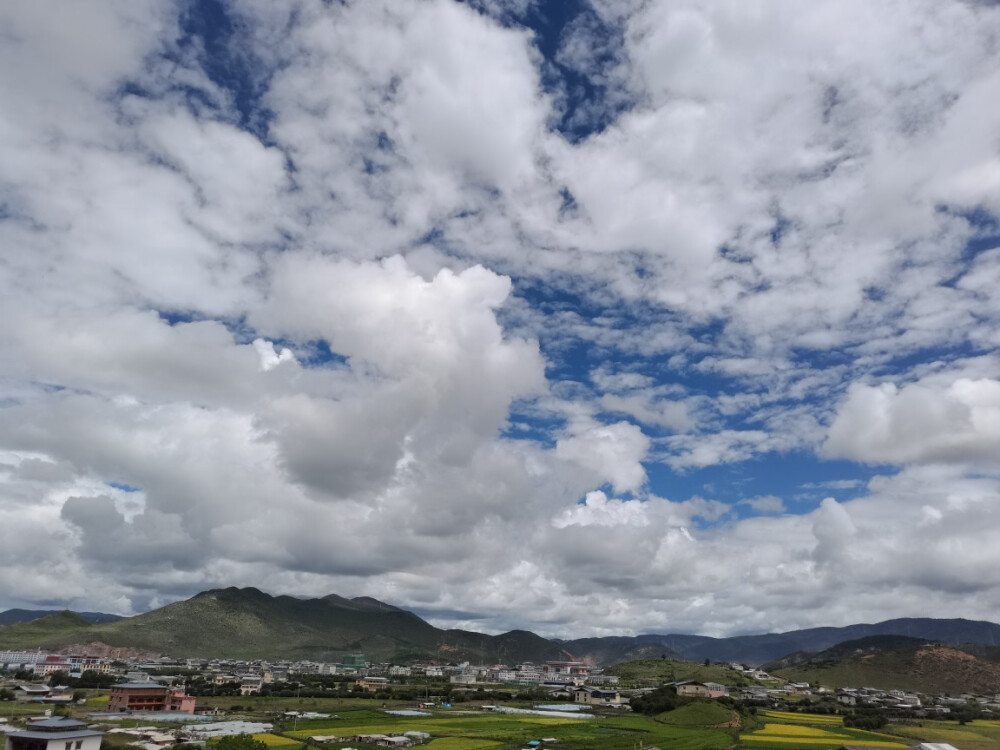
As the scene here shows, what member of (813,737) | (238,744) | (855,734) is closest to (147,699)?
(238,744)

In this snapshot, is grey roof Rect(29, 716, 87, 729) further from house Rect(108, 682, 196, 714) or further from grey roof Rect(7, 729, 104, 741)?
house Rect(108, 682, 196, 714)

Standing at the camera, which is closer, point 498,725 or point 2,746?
point 2,746

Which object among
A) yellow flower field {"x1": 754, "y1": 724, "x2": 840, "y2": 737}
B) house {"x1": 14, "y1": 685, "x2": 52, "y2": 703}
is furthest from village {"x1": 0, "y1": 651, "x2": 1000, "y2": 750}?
yellow flower field {"x1": 754, "y1": 724, "x2": 840, "y2": 737}

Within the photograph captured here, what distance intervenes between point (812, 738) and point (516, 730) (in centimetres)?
3775

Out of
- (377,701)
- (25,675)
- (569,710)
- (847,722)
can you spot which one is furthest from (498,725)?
(25,675)

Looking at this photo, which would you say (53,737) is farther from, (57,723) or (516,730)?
(516,730)

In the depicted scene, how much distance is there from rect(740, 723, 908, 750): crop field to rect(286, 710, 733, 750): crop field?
3712mm

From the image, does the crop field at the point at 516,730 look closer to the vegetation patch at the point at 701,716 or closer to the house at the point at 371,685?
the vegetation patch at the point at 701,716

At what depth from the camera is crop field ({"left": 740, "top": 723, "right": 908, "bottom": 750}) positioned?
7862 centimetres

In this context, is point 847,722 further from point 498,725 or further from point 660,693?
point 498,725

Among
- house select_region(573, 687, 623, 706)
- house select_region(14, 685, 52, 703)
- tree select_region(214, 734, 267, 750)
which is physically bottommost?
house select_region(573, 687, 623, 706)

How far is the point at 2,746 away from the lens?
195 feet

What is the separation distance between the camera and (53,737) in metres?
52.6

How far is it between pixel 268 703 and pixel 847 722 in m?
94.8
